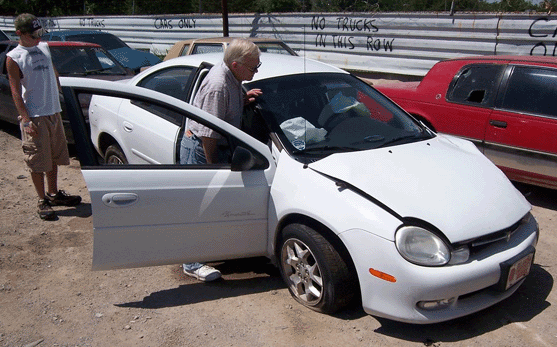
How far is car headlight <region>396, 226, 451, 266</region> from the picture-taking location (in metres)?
3.02

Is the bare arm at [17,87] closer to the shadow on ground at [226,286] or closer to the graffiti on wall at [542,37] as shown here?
the shadow on ground at [226,286]

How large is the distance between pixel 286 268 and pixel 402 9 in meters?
10.2

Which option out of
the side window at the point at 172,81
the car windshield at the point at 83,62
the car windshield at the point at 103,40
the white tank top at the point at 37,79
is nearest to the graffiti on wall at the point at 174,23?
the car windshield at the point at 103,40

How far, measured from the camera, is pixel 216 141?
3770 millimetres

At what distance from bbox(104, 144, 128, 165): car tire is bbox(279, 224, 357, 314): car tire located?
1.99 metres

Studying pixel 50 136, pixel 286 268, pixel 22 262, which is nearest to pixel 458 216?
pixel 286 268

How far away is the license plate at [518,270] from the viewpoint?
319 centimetres

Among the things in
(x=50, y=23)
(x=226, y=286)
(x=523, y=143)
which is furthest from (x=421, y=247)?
(x=50, y=23)

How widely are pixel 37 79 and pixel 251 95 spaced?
235cm

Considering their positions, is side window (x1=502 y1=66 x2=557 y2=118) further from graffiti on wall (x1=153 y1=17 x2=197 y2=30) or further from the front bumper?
graffiti on wall (x1=153 y1=17 x2=197 y2=30)

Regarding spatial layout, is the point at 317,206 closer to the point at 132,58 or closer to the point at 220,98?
the point at 220,98

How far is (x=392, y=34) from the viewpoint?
11781mm

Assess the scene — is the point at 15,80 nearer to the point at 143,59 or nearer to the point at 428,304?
the point at 428,304

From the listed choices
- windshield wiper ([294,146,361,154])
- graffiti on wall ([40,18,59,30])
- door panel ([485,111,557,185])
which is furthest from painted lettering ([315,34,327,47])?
graffiti on wall ([40,18,59,30])
